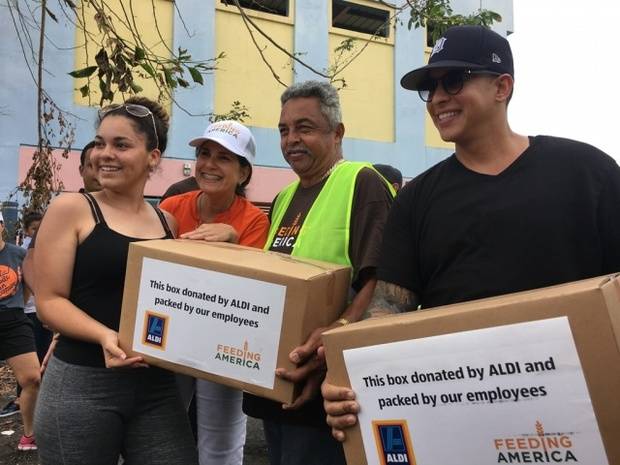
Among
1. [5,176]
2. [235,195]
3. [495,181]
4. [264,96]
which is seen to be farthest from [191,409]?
[264,96]

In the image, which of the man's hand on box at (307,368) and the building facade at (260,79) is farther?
the building facade at (260,79)

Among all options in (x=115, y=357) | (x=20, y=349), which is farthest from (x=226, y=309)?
(x=20, y=349)

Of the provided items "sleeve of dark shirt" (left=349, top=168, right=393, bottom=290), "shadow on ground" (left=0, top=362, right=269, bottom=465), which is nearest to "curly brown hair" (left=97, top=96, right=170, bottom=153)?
"sleeve of dark shirt" (left=349, top=168, right=393, bottom=290)

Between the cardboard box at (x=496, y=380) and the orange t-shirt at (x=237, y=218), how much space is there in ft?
3.31

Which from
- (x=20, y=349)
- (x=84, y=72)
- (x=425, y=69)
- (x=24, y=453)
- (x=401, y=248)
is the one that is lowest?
(x=24, y=453)

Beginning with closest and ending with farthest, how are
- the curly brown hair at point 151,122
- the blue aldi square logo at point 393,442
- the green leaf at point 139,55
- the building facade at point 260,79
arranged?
the blue aldi square logo at point 393,442
the curly brown hair at point 151,122
the green leaf at point 139,55
the building facade at point 260,79

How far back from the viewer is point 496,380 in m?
1.07

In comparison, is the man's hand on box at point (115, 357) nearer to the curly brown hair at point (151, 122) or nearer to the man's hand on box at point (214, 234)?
the man's hand on box at point (214, 234)

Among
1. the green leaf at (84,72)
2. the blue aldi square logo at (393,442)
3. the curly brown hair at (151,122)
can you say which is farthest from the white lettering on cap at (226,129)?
the blue aldi square logo at (393,442)

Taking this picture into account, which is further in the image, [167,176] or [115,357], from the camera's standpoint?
[167,176]

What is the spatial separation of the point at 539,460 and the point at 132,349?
116 cm

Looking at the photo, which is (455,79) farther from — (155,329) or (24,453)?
(24,453)

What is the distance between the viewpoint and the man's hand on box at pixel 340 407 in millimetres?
1262

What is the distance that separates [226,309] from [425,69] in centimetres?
91
